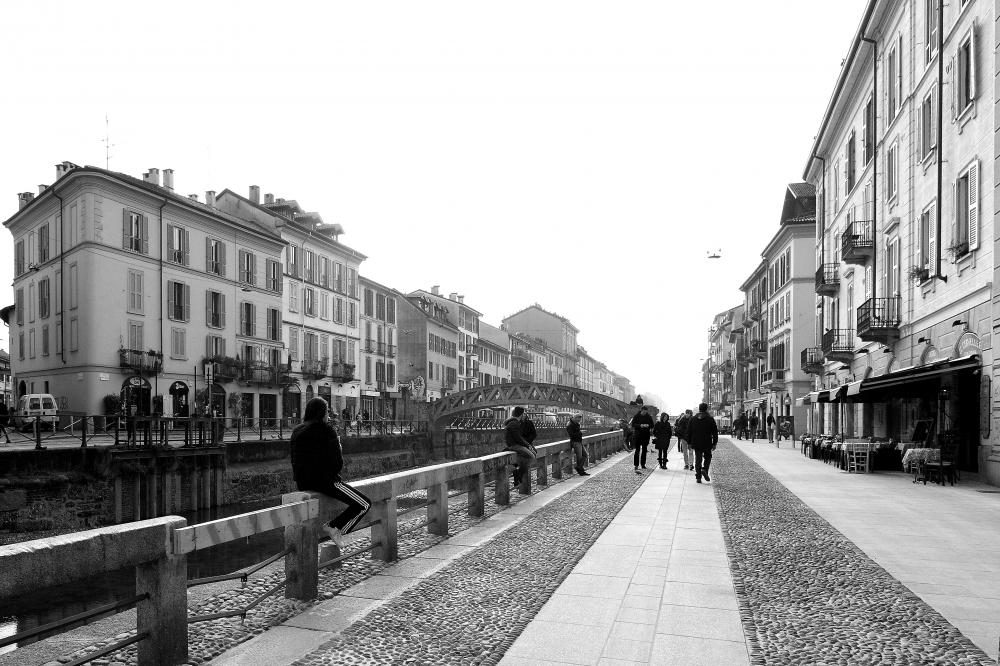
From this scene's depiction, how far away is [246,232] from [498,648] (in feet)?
144

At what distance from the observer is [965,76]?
56.6ft

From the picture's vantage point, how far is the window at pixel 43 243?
39384 mm

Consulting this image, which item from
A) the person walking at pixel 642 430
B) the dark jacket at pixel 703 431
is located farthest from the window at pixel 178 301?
the dark jacket at pixel 703 431

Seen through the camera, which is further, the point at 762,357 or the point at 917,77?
the point at 762,357

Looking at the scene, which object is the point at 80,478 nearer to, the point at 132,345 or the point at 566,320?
the point at 132,345

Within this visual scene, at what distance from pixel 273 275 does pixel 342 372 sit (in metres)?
9.36

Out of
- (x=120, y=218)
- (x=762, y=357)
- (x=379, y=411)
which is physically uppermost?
(x=120, y=218)

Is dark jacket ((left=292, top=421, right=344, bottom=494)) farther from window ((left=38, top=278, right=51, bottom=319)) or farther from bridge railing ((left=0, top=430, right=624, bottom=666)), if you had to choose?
window ((left=38, top=278, right=51, bottom=319))

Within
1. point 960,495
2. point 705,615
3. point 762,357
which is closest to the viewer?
point 705,615

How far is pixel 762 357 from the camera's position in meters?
59.7

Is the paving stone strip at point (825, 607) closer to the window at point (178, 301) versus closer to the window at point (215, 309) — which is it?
the window at point (178, 301)

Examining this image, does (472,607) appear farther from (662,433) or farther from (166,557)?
(662,433)

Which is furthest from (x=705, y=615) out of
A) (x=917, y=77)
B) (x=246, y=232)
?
(x=246, y=232)

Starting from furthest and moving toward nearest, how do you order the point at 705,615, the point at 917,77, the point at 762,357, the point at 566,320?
the point at 566,320, the point at 762,357, the point at 917,77, the point at 705,615
